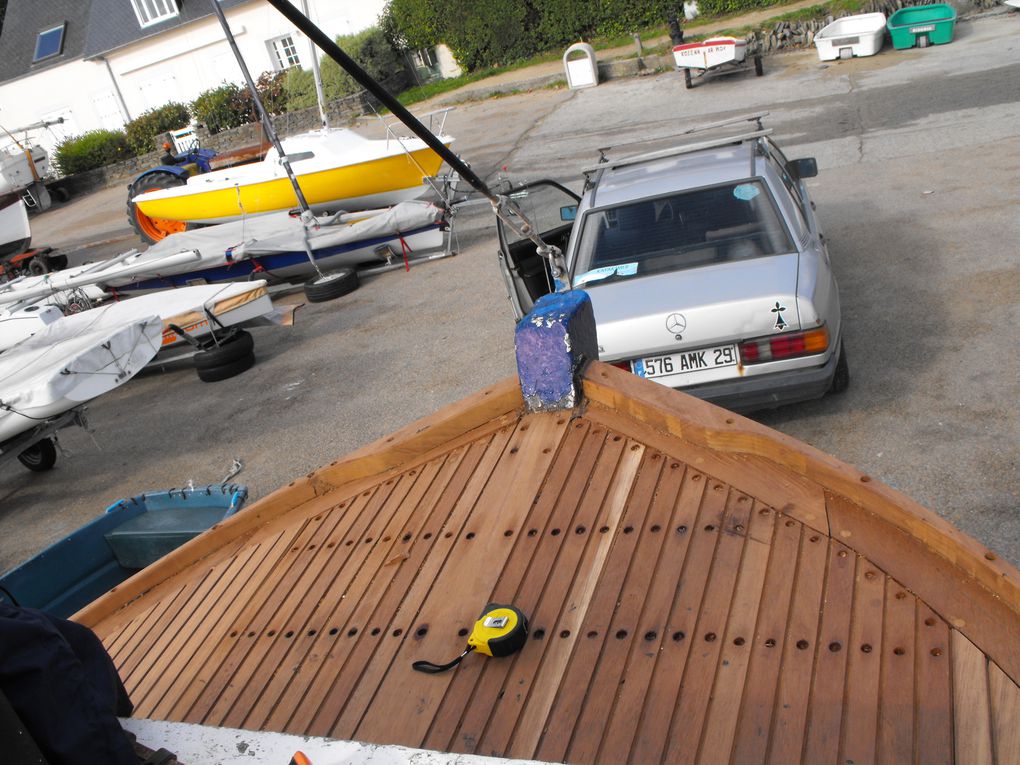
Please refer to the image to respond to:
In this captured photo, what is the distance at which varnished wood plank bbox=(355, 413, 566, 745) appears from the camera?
10.1 ft

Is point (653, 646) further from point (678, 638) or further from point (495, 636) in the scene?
point (495, 636)

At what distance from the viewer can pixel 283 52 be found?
112 feet

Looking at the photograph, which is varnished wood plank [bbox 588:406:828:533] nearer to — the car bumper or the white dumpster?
the car bumper

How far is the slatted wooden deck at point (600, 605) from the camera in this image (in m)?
2.76

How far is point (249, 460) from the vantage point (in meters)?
8.66

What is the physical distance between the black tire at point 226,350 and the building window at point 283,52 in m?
25.4

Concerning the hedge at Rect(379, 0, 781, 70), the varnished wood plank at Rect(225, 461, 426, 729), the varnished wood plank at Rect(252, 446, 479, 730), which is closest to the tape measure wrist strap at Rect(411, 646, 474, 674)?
the varnished wood plank at Rect(252, 446, 479, 730)

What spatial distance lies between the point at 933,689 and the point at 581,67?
79.4 ft

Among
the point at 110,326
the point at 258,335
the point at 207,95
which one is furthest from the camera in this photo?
the point at 207,95

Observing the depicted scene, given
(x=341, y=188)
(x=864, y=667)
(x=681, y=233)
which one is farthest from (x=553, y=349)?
(x=341, y=188)

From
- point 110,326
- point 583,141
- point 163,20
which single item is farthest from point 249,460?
point 163,20

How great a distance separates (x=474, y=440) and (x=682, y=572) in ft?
4.41

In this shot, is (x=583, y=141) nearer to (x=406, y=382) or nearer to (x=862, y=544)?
(x=406, y=382)

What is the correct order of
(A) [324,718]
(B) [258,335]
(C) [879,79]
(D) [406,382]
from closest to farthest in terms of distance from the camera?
(A) [324,718] → (D) [406,382] → (B) [258,335] → (C) [879,79]
